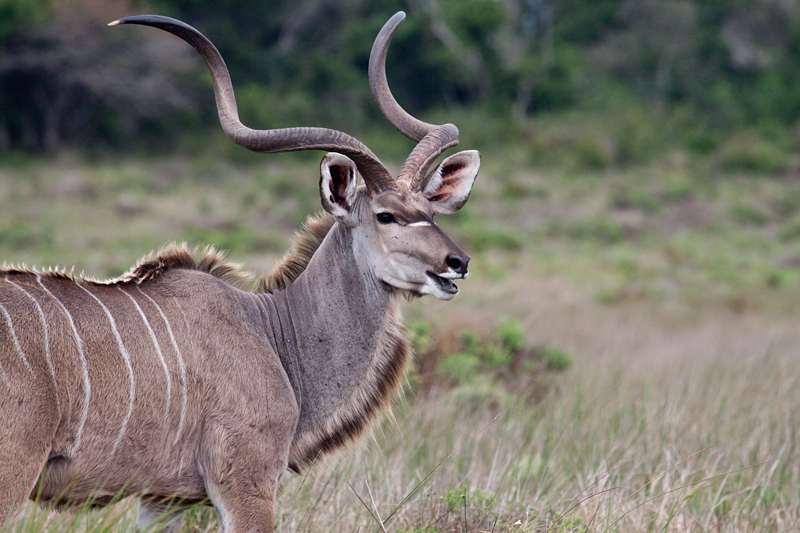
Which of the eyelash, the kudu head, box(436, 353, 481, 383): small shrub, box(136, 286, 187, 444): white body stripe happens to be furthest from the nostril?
box(436, 353, 481, 383): small shrub

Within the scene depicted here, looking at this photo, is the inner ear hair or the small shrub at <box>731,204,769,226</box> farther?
the small shrub at <box>731,204,769,226</box>

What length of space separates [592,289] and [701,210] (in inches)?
393

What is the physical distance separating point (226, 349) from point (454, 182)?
4.34 ft

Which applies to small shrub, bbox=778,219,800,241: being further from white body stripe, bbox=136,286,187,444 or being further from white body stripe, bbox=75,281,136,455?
white body stripe, bbox=75,281,136,455

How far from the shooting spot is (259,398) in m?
3.24

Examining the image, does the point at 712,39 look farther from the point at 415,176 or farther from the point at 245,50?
the point at 415,176

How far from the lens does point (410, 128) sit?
4238mm

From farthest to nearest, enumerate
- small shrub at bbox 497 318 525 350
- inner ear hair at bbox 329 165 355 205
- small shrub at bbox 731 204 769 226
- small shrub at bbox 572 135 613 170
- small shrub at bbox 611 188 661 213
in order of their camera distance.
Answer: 1. small shrub at bbox 572 135 613 170
2. small shrub at bbox 611 188 661 213
3. small shrub at bbox 731 204 769 226
4. small shrub at bbox 497 318 525 350
5. inner ear hair at bbox 329 165 355 205

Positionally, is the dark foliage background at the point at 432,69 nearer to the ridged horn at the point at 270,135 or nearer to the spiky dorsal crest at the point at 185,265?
the ridged horn at the point at 270,135

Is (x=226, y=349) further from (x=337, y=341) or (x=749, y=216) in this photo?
(x=749, y=216)

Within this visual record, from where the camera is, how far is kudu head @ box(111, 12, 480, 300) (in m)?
3.43

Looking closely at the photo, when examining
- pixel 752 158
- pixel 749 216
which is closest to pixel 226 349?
pixel 749 216

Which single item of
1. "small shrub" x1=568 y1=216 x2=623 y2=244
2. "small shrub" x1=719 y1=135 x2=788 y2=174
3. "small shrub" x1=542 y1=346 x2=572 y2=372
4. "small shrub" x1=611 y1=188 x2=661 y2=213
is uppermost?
"small shrub" x1=719 y1=135 x2=788 y2=174

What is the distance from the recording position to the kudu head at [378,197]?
11.2 feet
